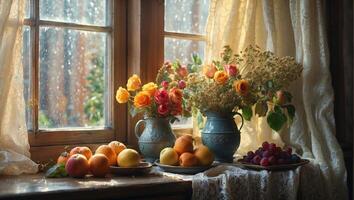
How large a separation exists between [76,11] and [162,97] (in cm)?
47

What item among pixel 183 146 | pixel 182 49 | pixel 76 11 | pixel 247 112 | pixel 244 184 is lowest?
pixel 244 184

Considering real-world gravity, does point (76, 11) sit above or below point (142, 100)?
above

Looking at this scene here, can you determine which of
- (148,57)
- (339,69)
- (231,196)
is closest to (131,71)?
(148,57)

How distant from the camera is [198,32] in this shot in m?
2.19

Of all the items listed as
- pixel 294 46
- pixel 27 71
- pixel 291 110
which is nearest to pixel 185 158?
pixel 291 110

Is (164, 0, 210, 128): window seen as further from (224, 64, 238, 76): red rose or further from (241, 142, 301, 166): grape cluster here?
(241, 142, 301, 166): grape cluster

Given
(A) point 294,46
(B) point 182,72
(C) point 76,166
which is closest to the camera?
(C) point 76,166

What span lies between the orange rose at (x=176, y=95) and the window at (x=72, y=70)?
27 cm

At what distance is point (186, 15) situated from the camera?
215 cm

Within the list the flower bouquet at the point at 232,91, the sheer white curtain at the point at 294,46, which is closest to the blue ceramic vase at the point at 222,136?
the flower bouquet at the point at 232,91

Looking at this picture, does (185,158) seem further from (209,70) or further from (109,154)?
(209,70)

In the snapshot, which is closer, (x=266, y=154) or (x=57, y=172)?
(x=57, y=172)

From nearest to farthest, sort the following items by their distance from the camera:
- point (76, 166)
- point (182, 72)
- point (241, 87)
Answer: point (76, 166), point (241, 87), point (182, 72)

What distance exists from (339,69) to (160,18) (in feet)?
2.72
